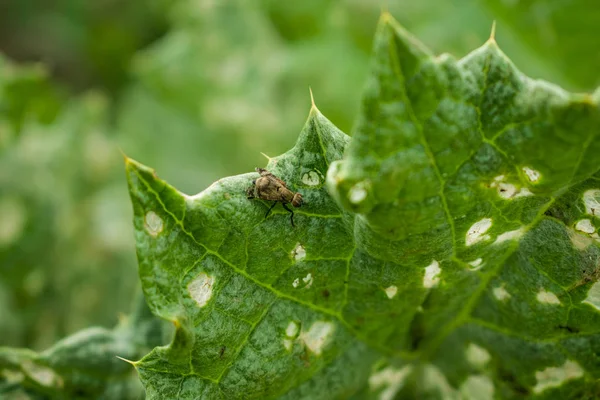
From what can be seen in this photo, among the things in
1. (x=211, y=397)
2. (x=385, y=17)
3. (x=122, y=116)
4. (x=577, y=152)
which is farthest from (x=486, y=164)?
(x=122, y=116)

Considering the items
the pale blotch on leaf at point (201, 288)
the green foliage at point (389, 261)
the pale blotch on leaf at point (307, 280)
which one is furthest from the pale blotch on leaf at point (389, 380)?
the pale blotch on leaf at point (201, 288)

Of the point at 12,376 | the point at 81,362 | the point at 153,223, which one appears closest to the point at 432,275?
the point at 153,223

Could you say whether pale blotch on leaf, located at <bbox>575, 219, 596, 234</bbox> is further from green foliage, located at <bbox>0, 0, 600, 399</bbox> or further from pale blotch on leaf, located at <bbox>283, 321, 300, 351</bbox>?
pale blotch on leaf, located at <bbox>283, 321, 300, 351</bbox>

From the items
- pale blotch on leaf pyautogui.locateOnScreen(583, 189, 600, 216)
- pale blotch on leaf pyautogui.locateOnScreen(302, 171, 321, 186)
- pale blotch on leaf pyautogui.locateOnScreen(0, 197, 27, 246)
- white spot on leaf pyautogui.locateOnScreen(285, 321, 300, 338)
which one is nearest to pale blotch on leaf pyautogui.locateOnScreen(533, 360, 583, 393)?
pale blotch on leaf pyautogui.locateOnScreen(583, 189, 600, 216)

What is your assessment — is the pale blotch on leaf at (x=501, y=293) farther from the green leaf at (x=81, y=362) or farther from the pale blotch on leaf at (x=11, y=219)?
the pale blotch on leaf at (x=11, y=219)

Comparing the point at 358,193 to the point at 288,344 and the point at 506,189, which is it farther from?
the point at 288,344
